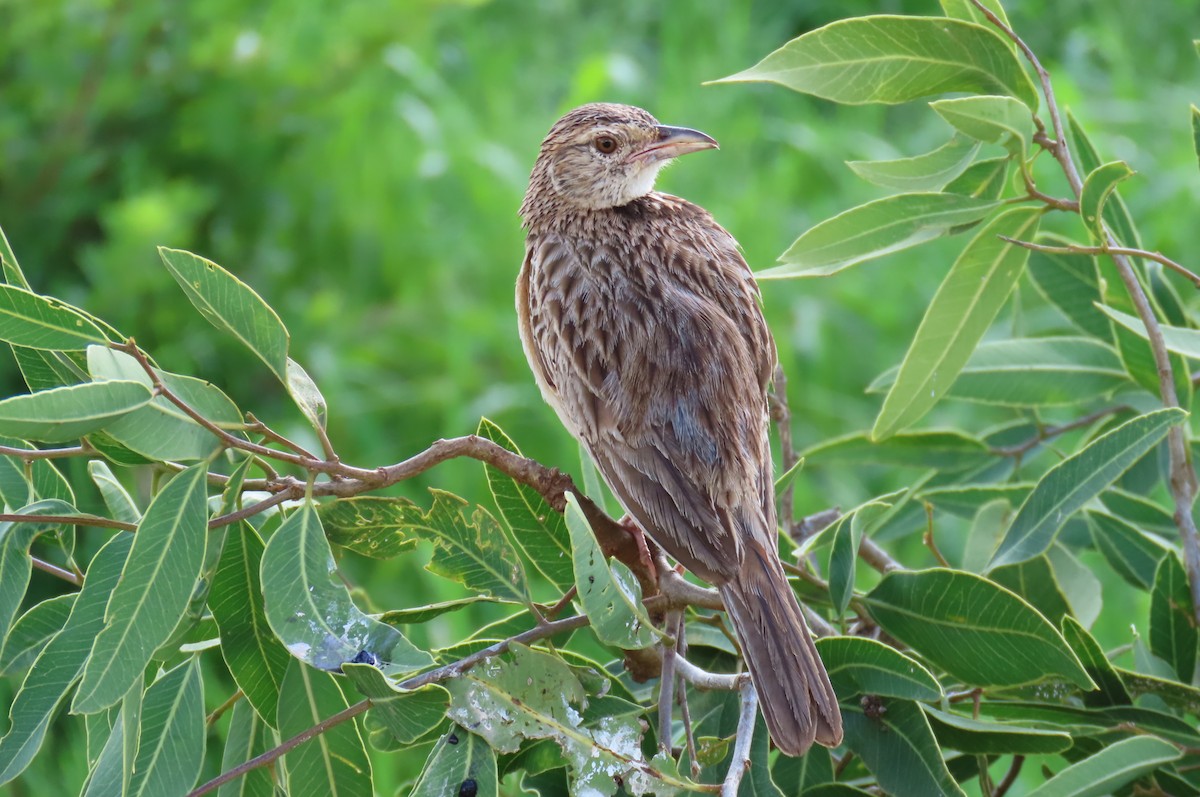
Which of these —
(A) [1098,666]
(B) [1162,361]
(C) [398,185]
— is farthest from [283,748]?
(C) [398,185]

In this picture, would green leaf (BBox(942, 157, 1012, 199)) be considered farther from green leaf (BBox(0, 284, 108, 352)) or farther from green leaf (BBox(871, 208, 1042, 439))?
green leaf (BBox(0, 284, 108, 352))

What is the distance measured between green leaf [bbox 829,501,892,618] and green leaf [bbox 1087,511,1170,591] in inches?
21.7

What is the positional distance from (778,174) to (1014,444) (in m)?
3.74

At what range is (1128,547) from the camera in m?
2.45

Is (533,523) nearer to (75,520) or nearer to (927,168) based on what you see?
(75,520)

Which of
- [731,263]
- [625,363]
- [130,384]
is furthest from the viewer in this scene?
[731,263]

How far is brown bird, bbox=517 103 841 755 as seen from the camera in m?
2.06

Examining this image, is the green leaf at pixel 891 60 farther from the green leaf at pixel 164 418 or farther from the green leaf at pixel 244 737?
the green leaf at pixel 244 737

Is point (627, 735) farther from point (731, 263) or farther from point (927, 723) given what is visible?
point (731, 263)

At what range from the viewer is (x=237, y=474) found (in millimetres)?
1765

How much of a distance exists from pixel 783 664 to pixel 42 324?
107 cm

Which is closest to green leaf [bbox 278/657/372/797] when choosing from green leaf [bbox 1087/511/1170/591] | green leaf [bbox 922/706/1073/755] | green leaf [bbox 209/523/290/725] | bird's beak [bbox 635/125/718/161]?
green leaf [bbox 209/523/290/725]

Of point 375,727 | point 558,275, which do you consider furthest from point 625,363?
point 375,727

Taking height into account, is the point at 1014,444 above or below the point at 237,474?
below
